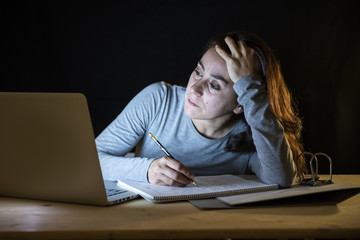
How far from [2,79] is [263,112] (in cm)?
148

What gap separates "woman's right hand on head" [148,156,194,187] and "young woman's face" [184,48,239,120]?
14.3 inches

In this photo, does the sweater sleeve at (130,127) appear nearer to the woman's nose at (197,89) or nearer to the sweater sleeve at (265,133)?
the woman's nose at (197,89)

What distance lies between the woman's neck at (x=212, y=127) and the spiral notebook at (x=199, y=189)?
0.37m

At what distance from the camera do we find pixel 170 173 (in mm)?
1124

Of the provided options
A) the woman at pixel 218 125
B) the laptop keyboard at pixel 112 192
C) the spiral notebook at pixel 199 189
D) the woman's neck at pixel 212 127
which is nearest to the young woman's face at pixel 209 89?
the woman at pixel 218 125

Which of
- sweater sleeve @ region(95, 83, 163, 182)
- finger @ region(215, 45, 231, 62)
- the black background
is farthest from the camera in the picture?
the black background

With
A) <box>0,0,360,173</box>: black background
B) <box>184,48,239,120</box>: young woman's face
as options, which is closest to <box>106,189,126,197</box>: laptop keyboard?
<box>184,48,239,120</box>: young woman's face

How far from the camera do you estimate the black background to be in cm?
207

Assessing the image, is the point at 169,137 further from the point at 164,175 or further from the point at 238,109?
the point at 164,175

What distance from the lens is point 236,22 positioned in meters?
2.07

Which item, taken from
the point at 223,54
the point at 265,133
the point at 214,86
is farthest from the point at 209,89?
the point at 265,133

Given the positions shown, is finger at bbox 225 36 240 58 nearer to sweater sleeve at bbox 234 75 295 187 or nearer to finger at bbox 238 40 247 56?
finger at bbox 238 40 247 56

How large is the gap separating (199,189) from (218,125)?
0.56 metres

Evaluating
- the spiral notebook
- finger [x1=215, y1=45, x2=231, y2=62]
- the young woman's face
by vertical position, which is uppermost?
finger [x1=215, y1=45, x2=231, y2=62]
